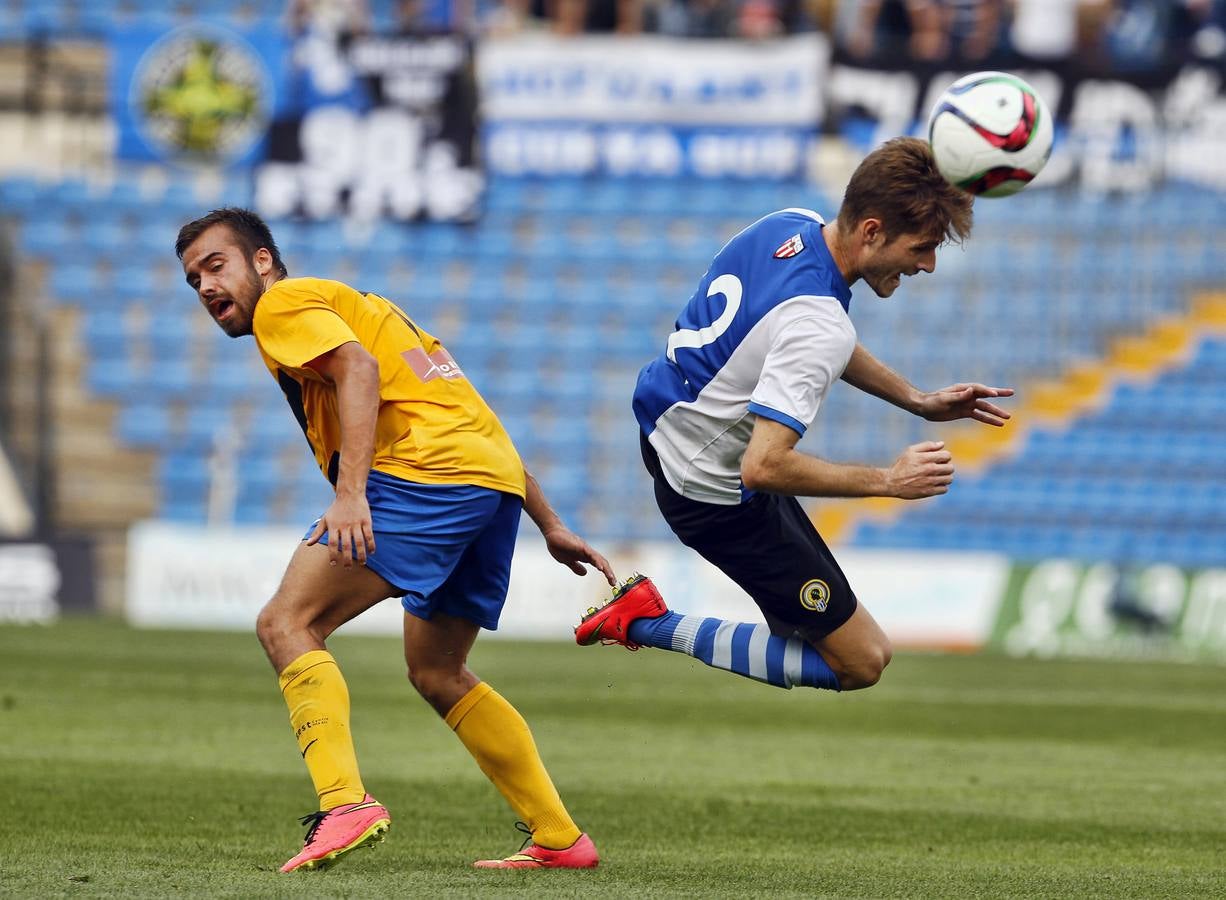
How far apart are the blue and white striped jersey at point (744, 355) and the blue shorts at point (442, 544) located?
654 millimetres

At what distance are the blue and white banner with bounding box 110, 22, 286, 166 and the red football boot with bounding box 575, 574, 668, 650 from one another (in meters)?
18.4

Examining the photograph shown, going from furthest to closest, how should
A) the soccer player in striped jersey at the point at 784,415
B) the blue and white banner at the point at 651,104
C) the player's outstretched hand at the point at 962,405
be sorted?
the blue and white banner at the point at 651,104
the player's outstretched hand at the point at 962,405
the soccer player in striped jersey at the point at 784,415

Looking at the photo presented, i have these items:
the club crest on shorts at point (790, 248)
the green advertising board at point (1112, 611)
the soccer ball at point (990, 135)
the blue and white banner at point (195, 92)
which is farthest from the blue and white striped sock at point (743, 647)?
the blue and white banner at point (195, 92)

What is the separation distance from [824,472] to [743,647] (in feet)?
3.35

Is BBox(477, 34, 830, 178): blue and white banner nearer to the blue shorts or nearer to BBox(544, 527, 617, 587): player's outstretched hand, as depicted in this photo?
BBox(544, 527, 617, 587): player's outstretched hand

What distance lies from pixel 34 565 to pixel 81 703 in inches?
376

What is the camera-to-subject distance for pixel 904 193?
5.75 meters

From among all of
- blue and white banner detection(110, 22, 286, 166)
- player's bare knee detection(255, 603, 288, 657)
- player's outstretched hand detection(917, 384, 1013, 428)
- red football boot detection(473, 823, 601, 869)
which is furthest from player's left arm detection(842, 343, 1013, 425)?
blue and white banner detection(110, 22, 286, 166)

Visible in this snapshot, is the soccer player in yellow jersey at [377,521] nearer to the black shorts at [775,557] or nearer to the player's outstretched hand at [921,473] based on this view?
the black shorts at [775,557]

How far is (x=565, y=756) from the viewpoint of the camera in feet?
32.1

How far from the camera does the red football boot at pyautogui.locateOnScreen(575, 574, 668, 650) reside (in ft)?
21.1

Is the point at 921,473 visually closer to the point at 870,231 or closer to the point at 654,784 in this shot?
the point at 870,231

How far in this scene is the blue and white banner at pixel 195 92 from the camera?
23938mm

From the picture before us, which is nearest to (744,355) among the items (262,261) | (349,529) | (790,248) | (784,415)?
(790,248)
